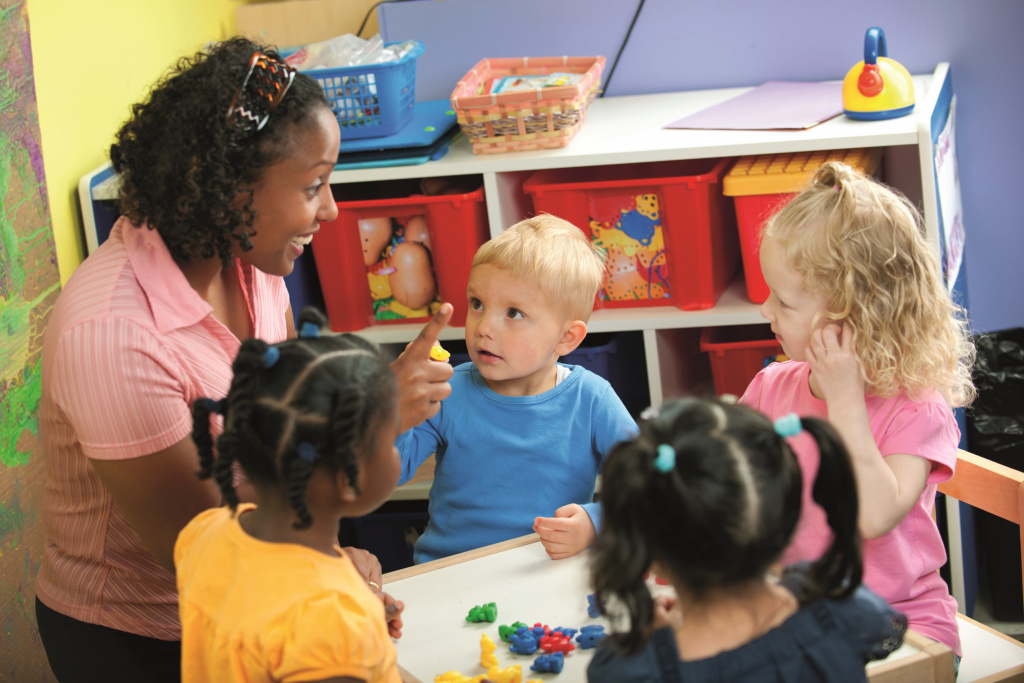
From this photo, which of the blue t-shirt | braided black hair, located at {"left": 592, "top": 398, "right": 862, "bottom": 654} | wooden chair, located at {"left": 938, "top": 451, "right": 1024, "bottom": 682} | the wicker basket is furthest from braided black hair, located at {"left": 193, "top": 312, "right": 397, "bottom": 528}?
the wicker basket

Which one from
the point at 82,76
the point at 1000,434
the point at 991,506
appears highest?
the point at 82,76

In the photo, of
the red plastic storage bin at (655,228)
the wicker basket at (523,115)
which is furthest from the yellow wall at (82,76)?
the red plastic storage bin at (655,228)

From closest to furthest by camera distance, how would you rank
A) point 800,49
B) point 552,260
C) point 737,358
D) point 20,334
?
point 552,260
point 20,334
point 737,358
point 800,49

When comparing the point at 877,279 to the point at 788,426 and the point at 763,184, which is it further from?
the point at 763,184

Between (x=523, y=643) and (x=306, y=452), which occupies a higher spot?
(x=306, y=452)

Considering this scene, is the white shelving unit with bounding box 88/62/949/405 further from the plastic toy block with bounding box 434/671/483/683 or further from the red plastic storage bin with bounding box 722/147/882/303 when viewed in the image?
the plastic toy block with bounding box 434/671/483/683

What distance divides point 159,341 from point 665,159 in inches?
43.5

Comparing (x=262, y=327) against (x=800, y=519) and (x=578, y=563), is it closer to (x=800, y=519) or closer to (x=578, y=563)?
(x=578, y=563)

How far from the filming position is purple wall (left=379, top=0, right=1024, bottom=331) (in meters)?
2.26

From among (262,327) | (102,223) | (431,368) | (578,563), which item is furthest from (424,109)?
(578,563)

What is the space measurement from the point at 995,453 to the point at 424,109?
1.49m

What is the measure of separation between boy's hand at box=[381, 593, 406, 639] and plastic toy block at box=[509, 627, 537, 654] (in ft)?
0.44

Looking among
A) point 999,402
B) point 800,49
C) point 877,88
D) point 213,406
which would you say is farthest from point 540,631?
point 800,49

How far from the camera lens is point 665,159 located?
1.94 m
